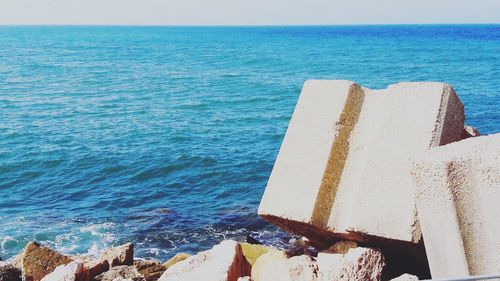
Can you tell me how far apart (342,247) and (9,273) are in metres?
4.29

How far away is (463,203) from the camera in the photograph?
374cm

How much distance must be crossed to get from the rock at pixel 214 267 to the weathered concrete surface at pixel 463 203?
1.73 metres


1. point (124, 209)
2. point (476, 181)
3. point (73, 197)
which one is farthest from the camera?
point (73, 197)

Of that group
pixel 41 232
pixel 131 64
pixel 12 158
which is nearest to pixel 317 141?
pixel 41 232

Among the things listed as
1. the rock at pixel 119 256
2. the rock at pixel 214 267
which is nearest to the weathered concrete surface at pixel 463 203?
the rock at pixel 214 267

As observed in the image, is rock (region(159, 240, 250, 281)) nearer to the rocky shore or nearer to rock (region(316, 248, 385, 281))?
the rocky shore

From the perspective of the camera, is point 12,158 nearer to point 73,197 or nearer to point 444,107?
point 73,197

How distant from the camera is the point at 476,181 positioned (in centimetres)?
367

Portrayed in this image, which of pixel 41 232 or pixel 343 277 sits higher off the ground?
pixel 343 277

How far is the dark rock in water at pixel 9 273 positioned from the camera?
21.7ft

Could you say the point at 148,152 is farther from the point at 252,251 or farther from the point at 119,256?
the point at 252,251

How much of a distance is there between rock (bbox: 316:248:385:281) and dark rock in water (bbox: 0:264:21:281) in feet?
13.7

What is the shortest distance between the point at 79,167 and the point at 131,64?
119 ft

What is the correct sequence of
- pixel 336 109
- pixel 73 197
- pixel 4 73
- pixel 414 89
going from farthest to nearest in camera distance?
pixel 4 73, pixel 73 197, pixel 336 109, pixel 414 89
